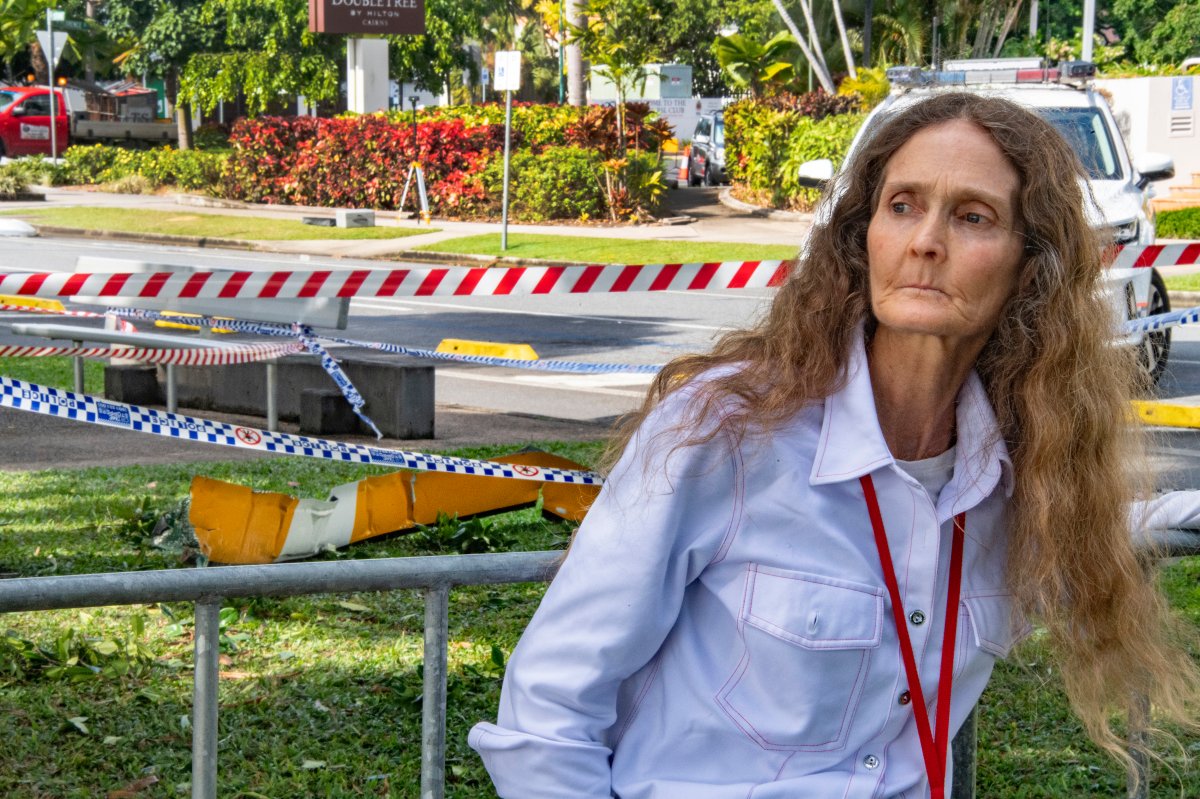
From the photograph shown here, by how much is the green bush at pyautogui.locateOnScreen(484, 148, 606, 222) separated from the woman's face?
24067 millimetres

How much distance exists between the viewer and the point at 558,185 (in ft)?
85.8

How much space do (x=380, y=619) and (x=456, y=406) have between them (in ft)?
16.4

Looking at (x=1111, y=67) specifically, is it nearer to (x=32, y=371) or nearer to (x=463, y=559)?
(x=32, y=371)

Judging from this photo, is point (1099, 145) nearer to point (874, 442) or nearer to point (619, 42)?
point (874, 442)

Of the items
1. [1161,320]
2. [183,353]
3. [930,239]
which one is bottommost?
[183,353]

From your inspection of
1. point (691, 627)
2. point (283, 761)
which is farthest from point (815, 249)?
point (283, 761)

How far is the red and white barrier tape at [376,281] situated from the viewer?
7285 mm

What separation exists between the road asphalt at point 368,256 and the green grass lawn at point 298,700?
238cm

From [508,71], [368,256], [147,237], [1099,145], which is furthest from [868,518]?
[147,237]

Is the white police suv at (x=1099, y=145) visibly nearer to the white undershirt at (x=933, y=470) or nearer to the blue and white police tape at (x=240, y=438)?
the blue and white police tape at (x=240, y=438)

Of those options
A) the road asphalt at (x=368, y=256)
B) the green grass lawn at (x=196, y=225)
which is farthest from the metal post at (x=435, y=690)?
the green grass lawn at (x=196, y=225)

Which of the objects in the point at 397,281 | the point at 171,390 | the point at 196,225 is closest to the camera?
the point at 397,281

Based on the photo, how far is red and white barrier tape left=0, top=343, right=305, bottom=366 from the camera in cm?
835

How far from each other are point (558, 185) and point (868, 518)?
2451 centimetres
